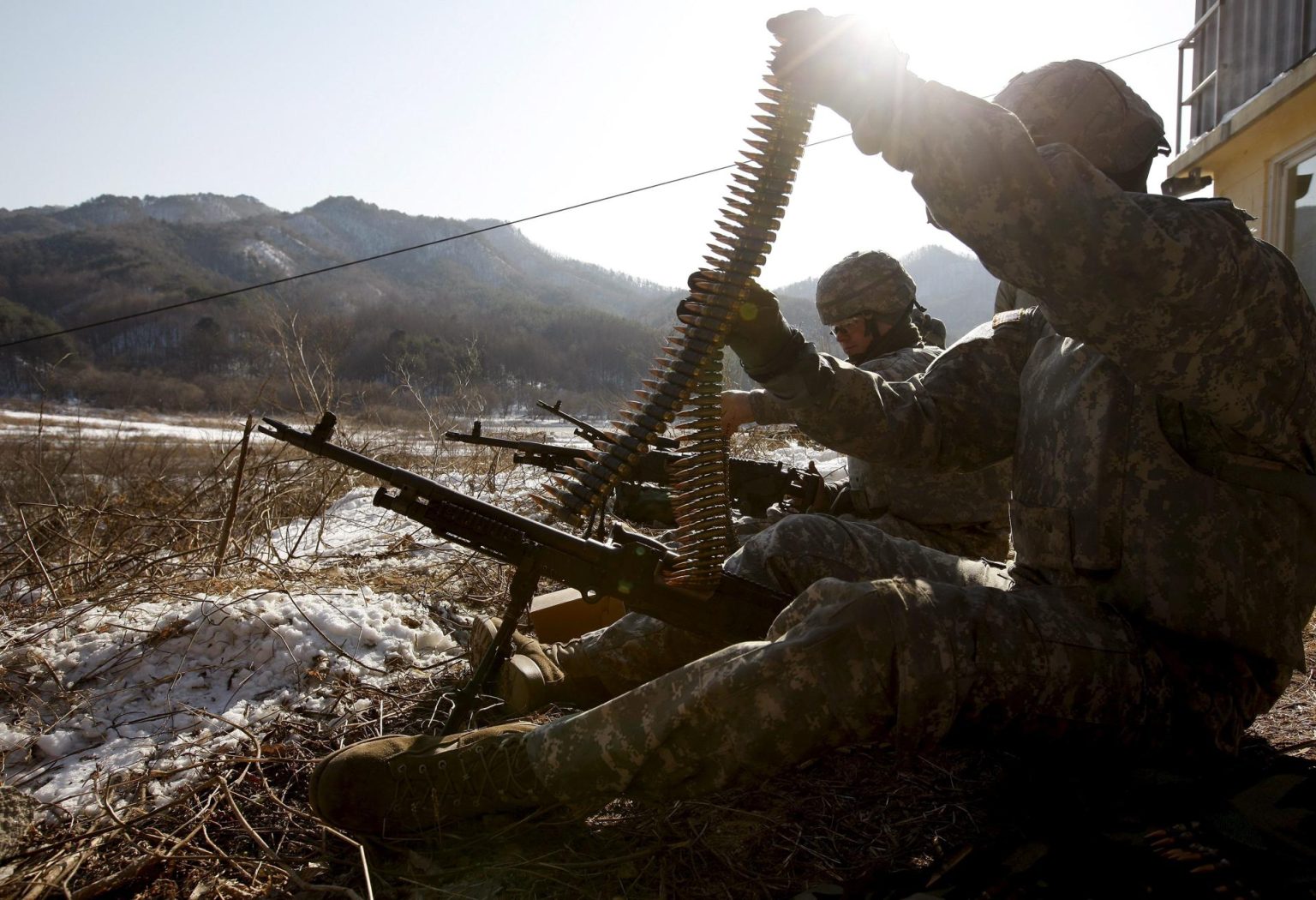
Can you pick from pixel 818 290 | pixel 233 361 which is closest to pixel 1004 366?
pixel 818 290

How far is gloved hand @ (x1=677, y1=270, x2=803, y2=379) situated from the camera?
2443 mm

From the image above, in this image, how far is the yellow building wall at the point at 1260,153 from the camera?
6080 millimetres

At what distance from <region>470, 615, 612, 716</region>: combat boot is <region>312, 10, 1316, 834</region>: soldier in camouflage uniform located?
2.27ft

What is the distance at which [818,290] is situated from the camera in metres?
4.64

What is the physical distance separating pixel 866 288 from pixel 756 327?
242 cm

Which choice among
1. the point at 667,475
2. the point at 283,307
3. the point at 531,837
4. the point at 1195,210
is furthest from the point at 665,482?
the point at 283,307

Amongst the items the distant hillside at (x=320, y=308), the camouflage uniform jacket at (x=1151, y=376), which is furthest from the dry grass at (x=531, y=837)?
the distant hillside at (x=320, y=308)

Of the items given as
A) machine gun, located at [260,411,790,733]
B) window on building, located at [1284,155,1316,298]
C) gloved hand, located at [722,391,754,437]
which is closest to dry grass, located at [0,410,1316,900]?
machine gun, located at [260,411,790,733]

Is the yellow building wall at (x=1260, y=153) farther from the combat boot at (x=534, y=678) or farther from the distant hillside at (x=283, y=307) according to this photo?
the distant hillside at (x=283, y=307)

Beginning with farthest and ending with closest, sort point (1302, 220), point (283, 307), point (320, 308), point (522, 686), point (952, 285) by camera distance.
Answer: point (952, 285), point (320, 308), point (283, 307), point (1302, 220), point (522, 686)

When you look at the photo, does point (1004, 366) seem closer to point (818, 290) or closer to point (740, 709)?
point (740, 709)

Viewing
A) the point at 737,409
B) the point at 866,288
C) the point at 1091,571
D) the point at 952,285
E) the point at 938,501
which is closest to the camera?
the point at 1091,571

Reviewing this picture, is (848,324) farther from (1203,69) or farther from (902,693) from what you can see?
(1203,69)

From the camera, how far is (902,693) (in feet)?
5.77
